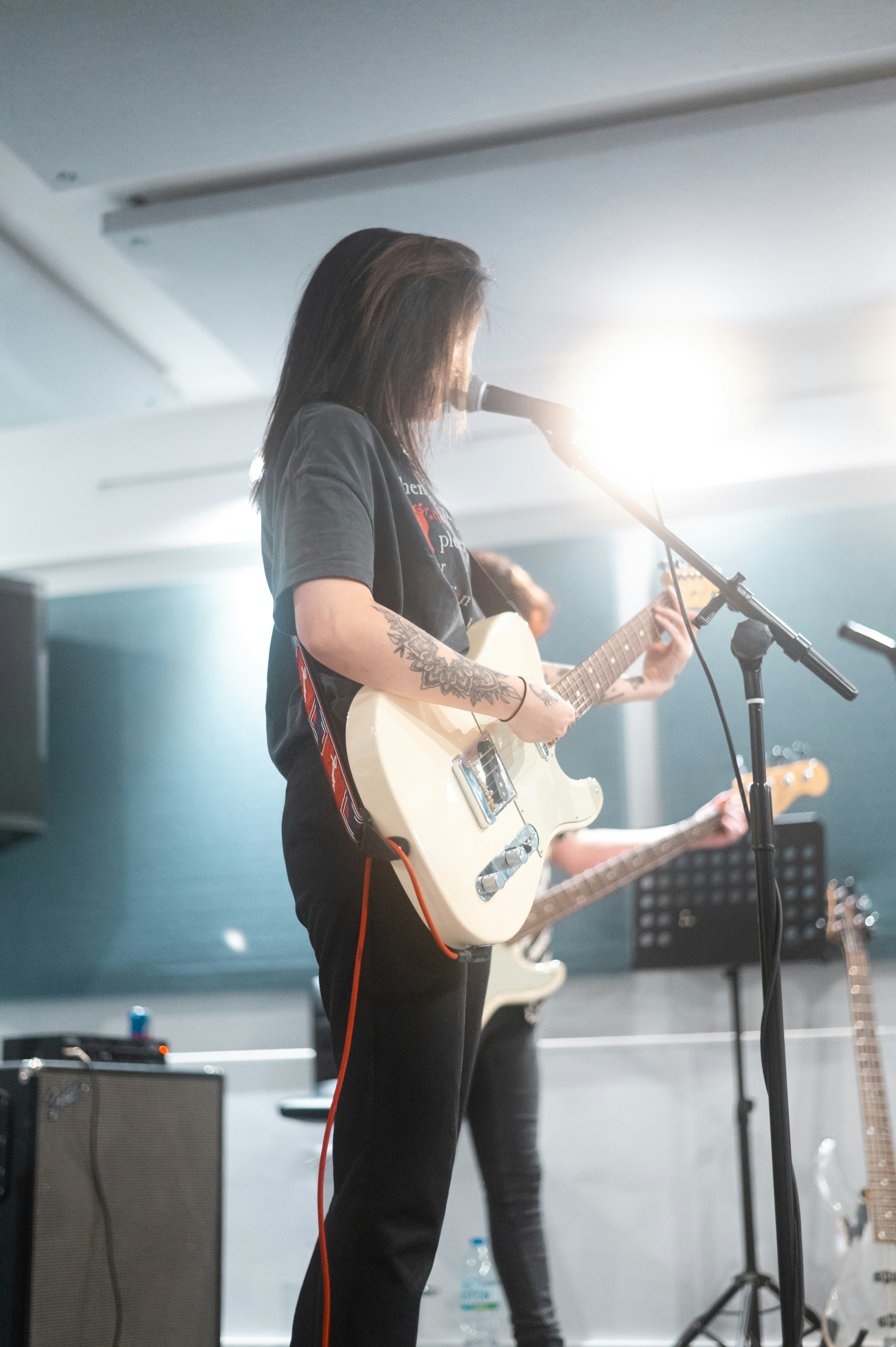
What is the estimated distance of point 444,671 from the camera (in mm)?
1357

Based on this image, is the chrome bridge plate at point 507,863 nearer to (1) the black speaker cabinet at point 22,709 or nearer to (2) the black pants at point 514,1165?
(2) the black pants at point 514,1165

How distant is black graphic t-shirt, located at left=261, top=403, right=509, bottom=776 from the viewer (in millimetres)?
1325

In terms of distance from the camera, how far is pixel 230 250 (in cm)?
299

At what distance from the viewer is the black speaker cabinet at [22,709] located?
11.7 feet

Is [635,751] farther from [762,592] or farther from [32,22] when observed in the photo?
[32,22]

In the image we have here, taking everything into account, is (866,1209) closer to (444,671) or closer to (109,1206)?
(109,1206)

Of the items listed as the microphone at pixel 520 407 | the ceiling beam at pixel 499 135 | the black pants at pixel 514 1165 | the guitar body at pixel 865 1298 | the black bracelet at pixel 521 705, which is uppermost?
the ceiling beam at pixel 499 135

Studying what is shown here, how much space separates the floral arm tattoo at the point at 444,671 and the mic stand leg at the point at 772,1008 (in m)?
0.33

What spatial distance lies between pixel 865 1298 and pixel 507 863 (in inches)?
65.6

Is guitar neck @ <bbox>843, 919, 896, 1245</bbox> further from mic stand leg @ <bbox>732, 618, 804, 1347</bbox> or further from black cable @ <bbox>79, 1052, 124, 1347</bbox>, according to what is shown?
black cable @ <bbox>79, 1052, 124, 1347</bbox>

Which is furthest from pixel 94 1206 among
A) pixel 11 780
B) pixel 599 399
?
pixel 599 399

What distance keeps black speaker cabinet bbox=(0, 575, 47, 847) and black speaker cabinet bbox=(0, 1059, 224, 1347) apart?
118 centimetres

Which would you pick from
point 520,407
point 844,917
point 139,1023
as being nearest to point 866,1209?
point 844,917

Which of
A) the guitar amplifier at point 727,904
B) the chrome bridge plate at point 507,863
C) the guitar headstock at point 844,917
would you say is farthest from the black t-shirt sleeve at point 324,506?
the guitar headstock at point 844,917
